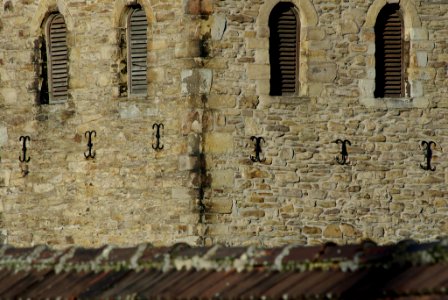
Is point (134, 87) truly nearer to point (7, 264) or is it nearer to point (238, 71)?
point (238, 71)

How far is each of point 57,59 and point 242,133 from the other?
10.7ft

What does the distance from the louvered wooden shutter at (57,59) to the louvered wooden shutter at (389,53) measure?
174 inches

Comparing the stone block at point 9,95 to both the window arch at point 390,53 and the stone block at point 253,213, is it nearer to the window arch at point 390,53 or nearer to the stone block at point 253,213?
the stone block at point 253,213

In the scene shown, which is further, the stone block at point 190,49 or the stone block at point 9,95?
the stone block at point 9,95

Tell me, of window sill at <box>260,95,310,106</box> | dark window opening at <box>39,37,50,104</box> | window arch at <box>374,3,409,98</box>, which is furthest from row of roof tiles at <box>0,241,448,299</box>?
dark window opening at <box>39,37,50,104</box>

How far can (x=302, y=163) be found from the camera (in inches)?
864

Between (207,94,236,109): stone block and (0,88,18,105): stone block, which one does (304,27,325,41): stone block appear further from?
(0,88,18,105): stone block

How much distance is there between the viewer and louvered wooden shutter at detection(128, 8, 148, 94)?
2247 centimetres

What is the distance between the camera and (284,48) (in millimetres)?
22203

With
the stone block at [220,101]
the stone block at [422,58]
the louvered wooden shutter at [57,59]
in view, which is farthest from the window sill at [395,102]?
the louvered wooden shutter at [57,59]

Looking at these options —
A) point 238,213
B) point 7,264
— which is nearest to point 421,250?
point 7,264

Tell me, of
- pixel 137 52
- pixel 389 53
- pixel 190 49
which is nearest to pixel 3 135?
pixel 137 52

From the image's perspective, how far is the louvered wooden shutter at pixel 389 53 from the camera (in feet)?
73.9

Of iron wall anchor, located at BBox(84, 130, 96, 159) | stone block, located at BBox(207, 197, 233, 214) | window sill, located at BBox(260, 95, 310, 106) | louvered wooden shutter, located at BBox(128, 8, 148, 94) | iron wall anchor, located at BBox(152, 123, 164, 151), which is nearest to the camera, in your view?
stone block, located at BBox(207, 197, 233, 214)
